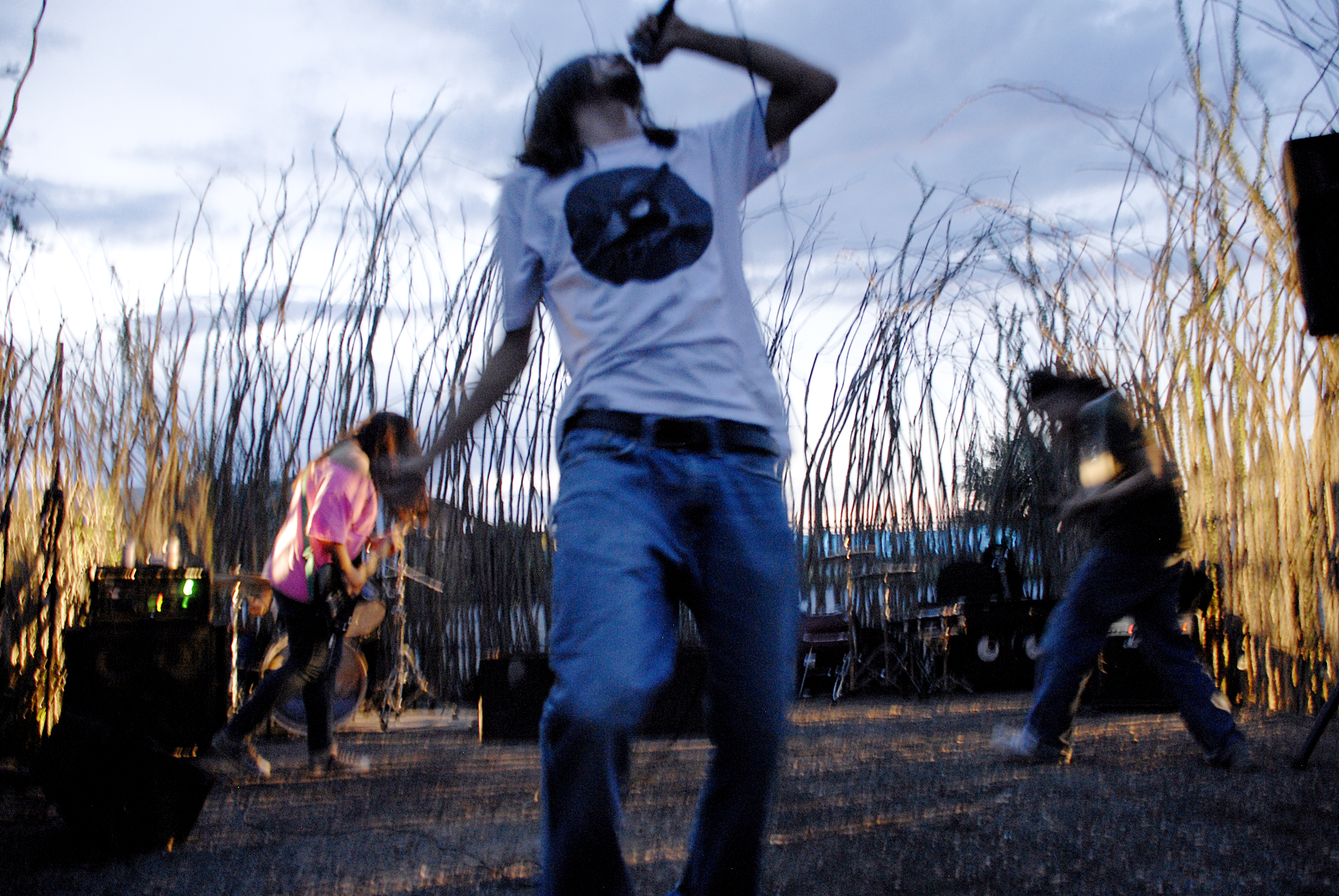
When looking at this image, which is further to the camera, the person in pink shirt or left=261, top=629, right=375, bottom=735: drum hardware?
left=261, top=629, right=375, bottom=735: drum hardware

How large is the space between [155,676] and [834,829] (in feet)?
8.17

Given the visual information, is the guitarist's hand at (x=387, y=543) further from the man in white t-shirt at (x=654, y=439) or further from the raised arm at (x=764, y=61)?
the raised arm at (x=764, y=61)

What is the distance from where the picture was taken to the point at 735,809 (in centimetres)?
119

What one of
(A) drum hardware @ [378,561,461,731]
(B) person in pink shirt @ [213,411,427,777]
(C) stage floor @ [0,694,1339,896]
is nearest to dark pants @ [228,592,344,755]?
(B) person in pink shirt @ [213,411,427,777]

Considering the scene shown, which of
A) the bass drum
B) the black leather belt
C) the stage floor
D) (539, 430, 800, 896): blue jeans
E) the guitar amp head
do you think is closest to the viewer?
(539, 430, 800, 896): blue jeans

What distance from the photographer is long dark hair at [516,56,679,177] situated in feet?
4.36

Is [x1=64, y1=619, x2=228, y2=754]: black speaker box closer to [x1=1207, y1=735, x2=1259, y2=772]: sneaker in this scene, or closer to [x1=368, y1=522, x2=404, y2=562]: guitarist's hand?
[x1=368, y1=522, x2=404, y2=562]: guitarist's hand

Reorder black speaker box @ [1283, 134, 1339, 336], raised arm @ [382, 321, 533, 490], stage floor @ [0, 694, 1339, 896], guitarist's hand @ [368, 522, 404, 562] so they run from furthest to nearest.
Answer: guitarist's hand @ [368, 522, 404, 562], black speaker box @ [1283, 134, 1339, 336], stage floor @ [0, 694, 1339, 896], raised arm @ [382, 321, 533, 490]

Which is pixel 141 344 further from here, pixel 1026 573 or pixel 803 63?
pixel 1026 573

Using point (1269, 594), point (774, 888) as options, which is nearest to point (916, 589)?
point (1269, 594)

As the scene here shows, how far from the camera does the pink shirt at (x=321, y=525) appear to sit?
11.4 ft

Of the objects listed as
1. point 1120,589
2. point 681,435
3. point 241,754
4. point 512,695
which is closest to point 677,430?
point 681,435

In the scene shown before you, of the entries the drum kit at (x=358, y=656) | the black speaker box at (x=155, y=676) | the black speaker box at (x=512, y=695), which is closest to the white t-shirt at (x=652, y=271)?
the black speaker box at (x=155, y=676)

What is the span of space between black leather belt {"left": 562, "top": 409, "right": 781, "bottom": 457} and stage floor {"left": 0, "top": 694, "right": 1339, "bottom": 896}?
23.1 inches
